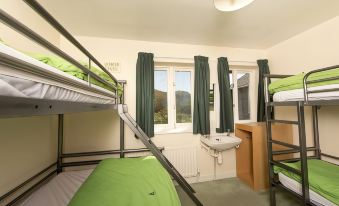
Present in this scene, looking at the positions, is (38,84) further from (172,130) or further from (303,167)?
(172,130)

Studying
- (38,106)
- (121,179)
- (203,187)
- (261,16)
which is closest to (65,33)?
(38,106)

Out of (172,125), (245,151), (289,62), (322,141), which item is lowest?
(245,151)

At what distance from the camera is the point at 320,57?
2471 millimetres

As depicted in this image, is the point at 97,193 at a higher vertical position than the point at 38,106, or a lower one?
lower

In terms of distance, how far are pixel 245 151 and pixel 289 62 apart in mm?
1772

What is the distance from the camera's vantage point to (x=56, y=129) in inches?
98.9

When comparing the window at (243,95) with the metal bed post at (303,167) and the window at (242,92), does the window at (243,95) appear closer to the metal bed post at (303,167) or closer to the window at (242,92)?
the window at (242,92)

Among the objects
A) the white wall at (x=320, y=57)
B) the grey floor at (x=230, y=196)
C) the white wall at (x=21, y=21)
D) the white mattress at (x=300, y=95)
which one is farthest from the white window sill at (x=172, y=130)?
the white wall at (x=21, y=21)

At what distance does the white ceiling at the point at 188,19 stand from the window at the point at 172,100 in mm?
612

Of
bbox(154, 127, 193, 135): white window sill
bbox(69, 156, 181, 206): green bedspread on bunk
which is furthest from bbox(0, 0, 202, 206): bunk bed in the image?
bbox(154, 127, 193, 135): white window sill

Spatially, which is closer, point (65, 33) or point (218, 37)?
point (65, 33)

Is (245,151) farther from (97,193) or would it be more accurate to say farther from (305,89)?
(97,193)

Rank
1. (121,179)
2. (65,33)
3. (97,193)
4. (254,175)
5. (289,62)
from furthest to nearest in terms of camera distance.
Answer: (289,62) → (254,175) → (121,179) → (97,193) → (65,33)

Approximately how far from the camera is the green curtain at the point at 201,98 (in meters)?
2.98
